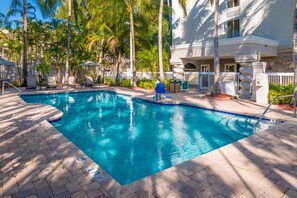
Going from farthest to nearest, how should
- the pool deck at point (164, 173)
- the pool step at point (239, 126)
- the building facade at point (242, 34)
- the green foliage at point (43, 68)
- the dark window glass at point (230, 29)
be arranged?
the green foliage at point (43, 68) → the dark window glass at point (230, 29) → the building facade at point (242, 34) → the pool step at point (239, 126) → the pool deck at point (164, 173)

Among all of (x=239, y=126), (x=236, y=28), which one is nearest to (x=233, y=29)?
(x=236, y=28)

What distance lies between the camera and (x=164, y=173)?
4109 millimetres

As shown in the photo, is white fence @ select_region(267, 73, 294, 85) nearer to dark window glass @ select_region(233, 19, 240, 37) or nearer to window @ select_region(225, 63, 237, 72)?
window @ select_region(225, 63, 237, 72)

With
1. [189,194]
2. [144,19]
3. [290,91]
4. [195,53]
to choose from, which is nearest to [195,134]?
[189,194]

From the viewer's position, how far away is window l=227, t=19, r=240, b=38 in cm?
2006

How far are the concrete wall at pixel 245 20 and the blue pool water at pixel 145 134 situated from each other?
10239 mm

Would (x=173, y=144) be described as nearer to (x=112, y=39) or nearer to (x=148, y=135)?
(x=148, y=135)

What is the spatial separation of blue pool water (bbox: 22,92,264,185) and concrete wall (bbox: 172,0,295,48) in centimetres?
1024

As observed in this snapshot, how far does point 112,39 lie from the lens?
71.1ft

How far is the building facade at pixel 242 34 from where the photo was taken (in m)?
15.4

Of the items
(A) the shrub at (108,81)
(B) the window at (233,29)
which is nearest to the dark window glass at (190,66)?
(B) the window at (233,29)

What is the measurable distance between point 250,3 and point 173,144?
657 inches

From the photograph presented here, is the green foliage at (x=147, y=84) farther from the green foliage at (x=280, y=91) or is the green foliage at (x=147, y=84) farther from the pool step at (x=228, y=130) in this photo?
the pool step at (x=228, y=130)

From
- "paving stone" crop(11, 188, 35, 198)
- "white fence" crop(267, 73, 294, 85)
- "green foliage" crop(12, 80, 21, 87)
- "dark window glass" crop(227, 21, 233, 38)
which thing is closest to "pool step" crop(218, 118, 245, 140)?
"white fence" crop(267, 73, 294, 85)
